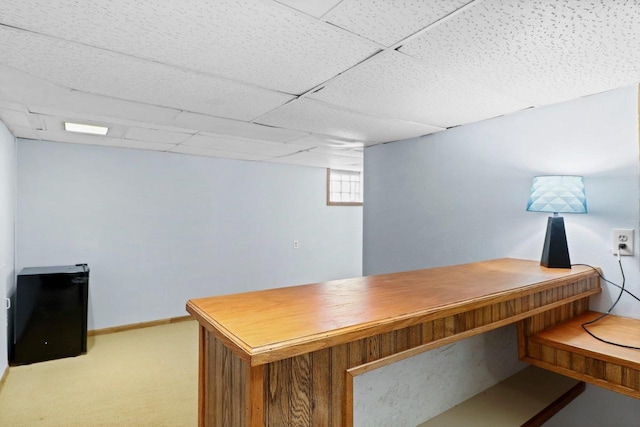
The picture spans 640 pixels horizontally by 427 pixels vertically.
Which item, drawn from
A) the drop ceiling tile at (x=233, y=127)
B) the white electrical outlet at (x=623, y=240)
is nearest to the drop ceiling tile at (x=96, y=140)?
the drop ceiling tile at (x=233, y=127)

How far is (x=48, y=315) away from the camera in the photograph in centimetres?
315

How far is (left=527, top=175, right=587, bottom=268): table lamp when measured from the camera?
1954mm

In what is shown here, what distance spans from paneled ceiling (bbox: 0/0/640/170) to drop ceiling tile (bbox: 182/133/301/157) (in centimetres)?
58

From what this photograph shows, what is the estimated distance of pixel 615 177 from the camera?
195 cm

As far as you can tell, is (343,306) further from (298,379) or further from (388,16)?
(388,16)

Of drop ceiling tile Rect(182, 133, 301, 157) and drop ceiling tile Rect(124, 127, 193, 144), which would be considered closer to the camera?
drop ceiling tile Rect(124, 127, 193, 144)

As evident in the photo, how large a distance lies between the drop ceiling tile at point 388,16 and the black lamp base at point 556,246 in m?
1.48

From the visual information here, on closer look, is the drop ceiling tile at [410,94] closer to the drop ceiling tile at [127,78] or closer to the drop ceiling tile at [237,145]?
the drop ceiling tile at [127,78]

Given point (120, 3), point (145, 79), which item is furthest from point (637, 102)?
point (145, 79)

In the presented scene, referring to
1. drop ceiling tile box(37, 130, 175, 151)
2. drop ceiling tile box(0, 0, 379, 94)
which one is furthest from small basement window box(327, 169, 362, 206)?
drop ceiling tile box(0, 0, 379, 94)

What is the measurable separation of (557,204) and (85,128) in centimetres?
358

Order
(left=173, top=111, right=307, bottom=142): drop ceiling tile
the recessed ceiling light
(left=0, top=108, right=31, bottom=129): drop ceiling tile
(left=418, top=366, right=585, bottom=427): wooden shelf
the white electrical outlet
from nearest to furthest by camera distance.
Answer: (left=418, top=366, right=585, bottom=427): wooden shelf, the white electrical outlet, (left=0, top=108, right=31, bottom=129): drop ceiling tile, (left=173, top=111, right=307, bottom=142): drop ceiling tile, the recessed ceiling light

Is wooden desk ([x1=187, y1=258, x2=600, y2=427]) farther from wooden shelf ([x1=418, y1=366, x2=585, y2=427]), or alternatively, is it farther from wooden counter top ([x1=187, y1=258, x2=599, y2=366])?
wooden shelf ([x1=418, y1=366, x2=585, y2=427])

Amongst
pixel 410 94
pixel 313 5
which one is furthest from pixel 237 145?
pixel 313 5
